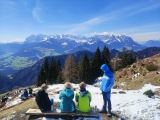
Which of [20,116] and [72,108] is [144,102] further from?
[20,116]

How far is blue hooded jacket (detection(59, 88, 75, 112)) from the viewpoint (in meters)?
9.99

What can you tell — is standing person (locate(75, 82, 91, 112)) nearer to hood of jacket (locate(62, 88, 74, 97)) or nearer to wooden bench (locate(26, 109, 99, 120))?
wooden bench (locate(26, 109, 99, 120))

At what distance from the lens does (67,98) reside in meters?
10.1

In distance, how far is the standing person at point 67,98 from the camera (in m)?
9.97

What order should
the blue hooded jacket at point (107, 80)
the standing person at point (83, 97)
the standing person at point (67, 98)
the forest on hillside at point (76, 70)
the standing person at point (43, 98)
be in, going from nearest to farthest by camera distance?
the standing person at point (67, 98), the standing person at point (83, 97), the standing person at point (43, 98), the blue hooded jacket at point (107, 80), the forest on hillside at point (76, 70)

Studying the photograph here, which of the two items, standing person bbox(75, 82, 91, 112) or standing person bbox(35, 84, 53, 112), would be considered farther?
standing person bbox(35, 84, 53, 112)

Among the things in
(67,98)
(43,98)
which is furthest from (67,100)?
(43,98)

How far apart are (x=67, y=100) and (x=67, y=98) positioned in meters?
0.13

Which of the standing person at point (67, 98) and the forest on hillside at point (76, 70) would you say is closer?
the standing person at point (67, 98)

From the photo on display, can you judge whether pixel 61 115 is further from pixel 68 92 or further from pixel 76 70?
pixel 76 70

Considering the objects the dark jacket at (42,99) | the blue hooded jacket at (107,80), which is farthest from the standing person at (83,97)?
the dark jacket at (42,99)

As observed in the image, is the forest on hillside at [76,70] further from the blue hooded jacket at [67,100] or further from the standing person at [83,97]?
the blue hooded jacket at [67,100]

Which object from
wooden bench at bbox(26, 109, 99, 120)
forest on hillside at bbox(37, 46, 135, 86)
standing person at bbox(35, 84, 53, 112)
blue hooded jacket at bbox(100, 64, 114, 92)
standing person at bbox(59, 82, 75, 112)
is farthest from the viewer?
forest on hillside at bbox(37, 46, 135, 86)

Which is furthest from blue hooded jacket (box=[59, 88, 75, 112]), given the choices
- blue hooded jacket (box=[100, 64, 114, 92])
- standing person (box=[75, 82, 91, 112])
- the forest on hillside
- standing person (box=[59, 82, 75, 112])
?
the forest on hillside
